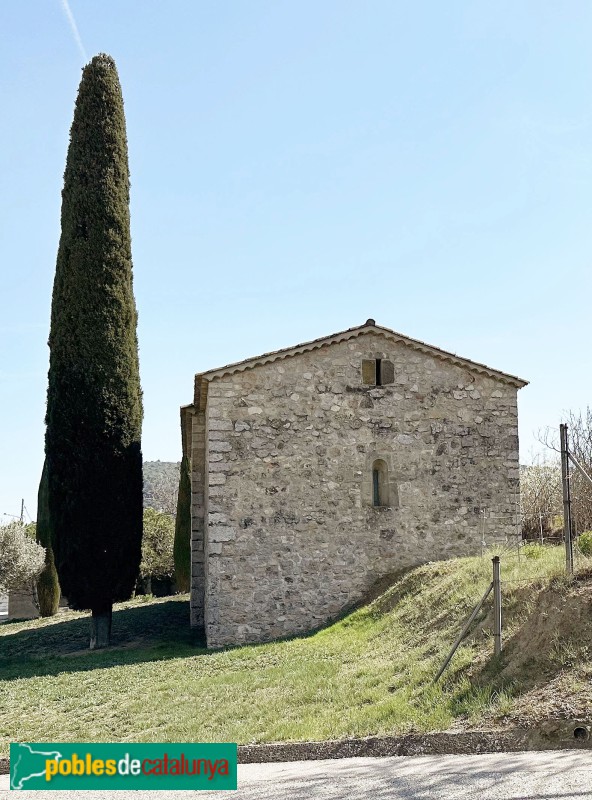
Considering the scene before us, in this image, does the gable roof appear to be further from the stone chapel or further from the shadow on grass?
the shadow on grass

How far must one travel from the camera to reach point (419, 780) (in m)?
7.22

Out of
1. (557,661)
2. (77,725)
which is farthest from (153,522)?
(557,661)

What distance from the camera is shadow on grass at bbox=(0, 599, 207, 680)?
16.1 m

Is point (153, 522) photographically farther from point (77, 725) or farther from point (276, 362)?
point (77, 725)

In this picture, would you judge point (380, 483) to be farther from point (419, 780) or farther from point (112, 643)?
point (419, 780)

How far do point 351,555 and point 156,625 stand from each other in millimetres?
6122

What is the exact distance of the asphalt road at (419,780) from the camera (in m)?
6.70

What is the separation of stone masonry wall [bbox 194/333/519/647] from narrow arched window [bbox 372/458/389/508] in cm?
12

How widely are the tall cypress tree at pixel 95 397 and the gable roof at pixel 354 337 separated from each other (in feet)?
8.33

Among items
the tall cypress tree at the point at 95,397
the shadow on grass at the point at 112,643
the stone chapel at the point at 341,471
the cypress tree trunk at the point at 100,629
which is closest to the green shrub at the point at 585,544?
the stone chapel at the point at 341,471

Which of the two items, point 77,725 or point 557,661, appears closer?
point 557,661

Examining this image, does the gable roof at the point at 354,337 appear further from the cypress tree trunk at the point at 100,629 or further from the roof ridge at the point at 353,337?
the cypress tree trunk at the point at 100,629

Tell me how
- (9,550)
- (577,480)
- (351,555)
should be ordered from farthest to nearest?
(9,550)
(577,480)
(351,555)

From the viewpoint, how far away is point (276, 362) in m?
17.3
